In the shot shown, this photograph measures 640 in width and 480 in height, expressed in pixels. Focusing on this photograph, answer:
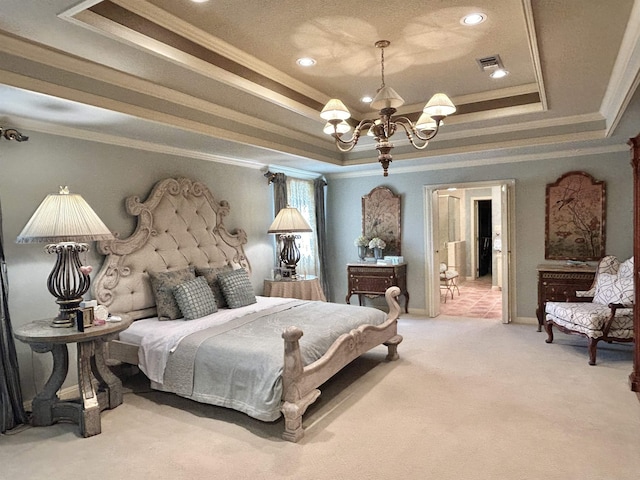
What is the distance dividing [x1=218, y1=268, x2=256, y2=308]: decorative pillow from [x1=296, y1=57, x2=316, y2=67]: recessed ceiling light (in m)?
2.19

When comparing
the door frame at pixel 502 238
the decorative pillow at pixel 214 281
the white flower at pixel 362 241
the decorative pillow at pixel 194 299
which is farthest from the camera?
the white flower at pixel 362 241

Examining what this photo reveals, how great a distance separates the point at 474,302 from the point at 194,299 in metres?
5.27

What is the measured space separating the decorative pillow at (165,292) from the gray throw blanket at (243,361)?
1.94ft

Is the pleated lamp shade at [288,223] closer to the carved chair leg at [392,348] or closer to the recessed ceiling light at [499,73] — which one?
the carved chair leg at [392,348]

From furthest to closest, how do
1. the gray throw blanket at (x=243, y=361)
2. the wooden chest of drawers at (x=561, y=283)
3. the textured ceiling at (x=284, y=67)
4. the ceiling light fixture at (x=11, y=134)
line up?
the wooden chest of drawers at (x=561, y=283) → the ceiling light fixture at (x=11, y=134) → the gray throw blanket at (x=243, y=361) → the textured ceiling at (x=284, y=67)

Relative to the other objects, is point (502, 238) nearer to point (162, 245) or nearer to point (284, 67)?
point (284, 67)

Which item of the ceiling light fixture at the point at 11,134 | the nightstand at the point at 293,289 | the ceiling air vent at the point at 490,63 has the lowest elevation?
the nightstand at the point at 293,289

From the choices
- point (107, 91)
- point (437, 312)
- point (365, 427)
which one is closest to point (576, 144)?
point (437, 312)

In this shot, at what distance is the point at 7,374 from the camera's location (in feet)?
9.76

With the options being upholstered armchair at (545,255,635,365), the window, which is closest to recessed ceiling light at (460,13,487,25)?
upholstered armchair at (545,255,635,365)

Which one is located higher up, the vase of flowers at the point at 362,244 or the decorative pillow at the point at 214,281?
the vase of flowers at the point at 362,244

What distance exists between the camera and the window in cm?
619

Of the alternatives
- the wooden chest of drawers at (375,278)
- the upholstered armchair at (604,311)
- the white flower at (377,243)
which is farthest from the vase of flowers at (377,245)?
the upholstered armchair at (604,311)

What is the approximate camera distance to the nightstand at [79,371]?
9.19 feet
